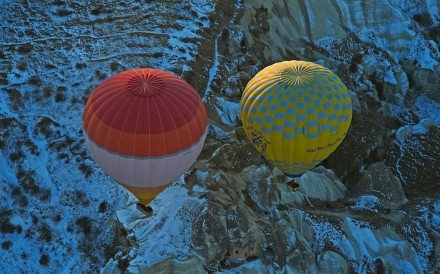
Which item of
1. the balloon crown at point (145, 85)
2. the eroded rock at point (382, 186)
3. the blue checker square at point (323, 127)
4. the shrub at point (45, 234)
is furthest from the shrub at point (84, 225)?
the eroded rock at point (382, 186)

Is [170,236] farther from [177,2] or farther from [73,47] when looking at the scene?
[177,2]

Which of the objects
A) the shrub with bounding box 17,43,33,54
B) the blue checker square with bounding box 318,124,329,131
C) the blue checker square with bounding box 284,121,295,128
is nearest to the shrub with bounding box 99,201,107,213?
the blue checker square with bounding box 284,121,295,128

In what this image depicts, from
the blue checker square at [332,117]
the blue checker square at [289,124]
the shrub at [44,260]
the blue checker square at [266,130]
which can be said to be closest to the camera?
the blue checker square at [289,124]

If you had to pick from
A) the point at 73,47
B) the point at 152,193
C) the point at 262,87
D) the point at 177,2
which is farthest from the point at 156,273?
the point at 177,2

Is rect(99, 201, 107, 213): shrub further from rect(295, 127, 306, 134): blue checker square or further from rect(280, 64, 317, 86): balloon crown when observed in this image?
rect(280, 64, 317, 86): balloon crown

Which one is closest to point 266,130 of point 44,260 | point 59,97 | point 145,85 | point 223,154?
point 145,85

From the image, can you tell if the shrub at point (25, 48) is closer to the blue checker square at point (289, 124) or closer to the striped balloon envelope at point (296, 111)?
the striped balloon envelope at point (296, 111)
